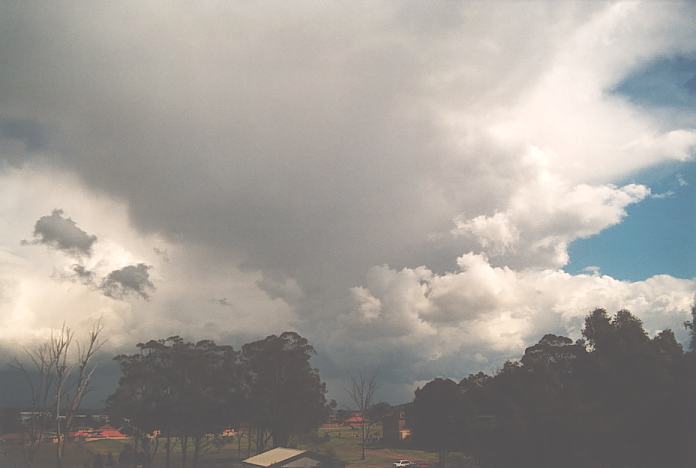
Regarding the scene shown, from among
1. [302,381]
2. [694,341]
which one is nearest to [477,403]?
[302,381]

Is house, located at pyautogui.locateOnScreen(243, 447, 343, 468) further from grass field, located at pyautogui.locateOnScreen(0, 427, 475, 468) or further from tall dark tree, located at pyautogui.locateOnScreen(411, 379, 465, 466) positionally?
tall dark tree, located at pyautogui.locateOnScreen(411, 379, 465, 466)

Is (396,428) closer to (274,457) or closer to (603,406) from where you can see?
(603,406)

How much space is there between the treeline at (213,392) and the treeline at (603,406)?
22412 millimetres

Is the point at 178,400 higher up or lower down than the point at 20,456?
higher up

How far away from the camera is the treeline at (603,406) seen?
36.9 m

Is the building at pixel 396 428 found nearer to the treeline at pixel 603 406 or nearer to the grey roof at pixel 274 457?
the treeline at pixel 603 406

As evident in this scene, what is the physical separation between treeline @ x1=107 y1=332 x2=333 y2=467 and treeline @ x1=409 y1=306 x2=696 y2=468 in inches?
882

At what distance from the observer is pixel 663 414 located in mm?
37062

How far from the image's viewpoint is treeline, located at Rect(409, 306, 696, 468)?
121ft

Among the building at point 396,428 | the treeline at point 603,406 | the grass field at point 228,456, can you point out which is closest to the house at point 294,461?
the grass field at point 228,456

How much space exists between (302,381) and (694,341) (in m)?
41.9

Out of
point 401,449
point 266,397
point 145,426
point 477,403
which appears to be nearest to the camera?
point 145,426

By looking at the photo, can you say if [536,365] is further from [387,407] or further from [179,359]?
[387,407]

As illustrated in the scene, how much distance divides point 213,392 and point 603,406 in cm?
4089
